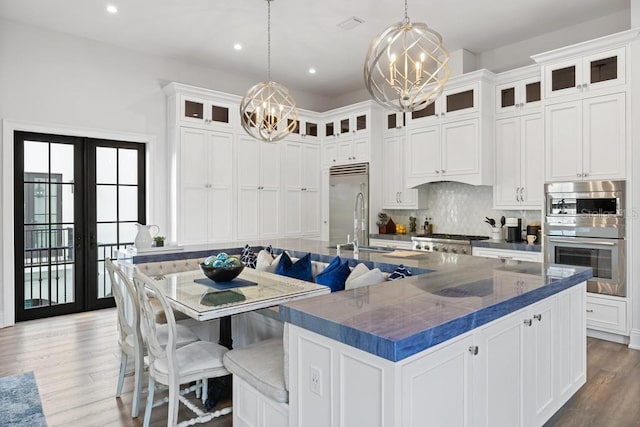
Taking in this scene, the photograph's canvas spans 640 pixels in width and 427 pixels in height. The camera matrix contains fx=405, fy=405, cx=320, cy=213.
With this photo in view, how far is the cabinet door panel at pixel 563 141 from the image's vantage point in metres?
4.12

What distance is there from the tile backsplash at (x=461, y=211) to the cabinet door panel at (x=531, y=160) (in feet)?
1.29

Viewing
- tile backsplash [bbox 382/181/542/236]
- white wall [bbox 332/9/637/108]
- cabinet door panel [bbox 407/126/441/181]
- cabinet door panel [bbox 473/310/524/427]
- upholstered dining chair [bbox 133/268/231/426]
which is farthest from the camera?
cabinet door panel [bbox 407/126/441/181]

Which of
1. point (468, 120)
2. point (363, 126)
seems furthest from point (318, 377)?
point (363, 126)

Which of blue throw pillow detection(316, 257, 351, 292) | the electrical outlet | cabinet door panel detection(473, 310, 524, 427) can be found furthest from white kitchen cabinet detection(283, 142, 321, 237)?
the electrical outlet

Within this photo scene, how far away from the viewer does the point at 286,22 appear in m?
4.54

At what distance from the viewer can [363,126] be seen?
251 inches

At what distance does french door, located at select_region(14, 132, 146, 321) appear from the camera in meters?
4.82

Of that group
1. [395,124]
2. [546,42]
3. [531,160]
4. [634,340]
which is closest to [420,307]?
[634,340]

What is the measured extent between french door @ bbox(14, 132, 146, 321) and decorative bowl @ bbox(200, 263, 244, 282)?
125 inches

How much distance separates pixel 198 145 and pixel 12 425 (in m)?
3.81

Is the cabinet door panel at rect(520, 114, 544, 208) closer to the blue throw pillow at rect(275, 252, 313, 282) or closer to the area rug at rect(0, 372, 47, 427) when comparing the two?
the blue throw pillow at rect(275, 252, 313, 282)

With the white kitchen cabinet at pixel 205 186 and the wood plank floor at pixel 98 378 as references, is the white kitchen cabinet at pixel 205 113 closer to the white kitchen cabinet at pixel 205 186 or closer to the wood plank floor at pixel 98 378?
the white kitchen cabinet at pixel 205 186

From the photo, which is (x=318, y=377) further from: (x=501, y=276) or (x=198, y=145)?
(x=198, y=145)

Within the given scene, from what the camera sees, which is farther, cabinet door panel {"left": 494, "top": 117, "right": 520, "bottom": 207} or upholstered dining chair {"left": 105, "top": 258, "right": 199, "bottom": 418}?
cabinet door panel {"left": 494, "top": 117, "right": 520, "bottom": 207}
